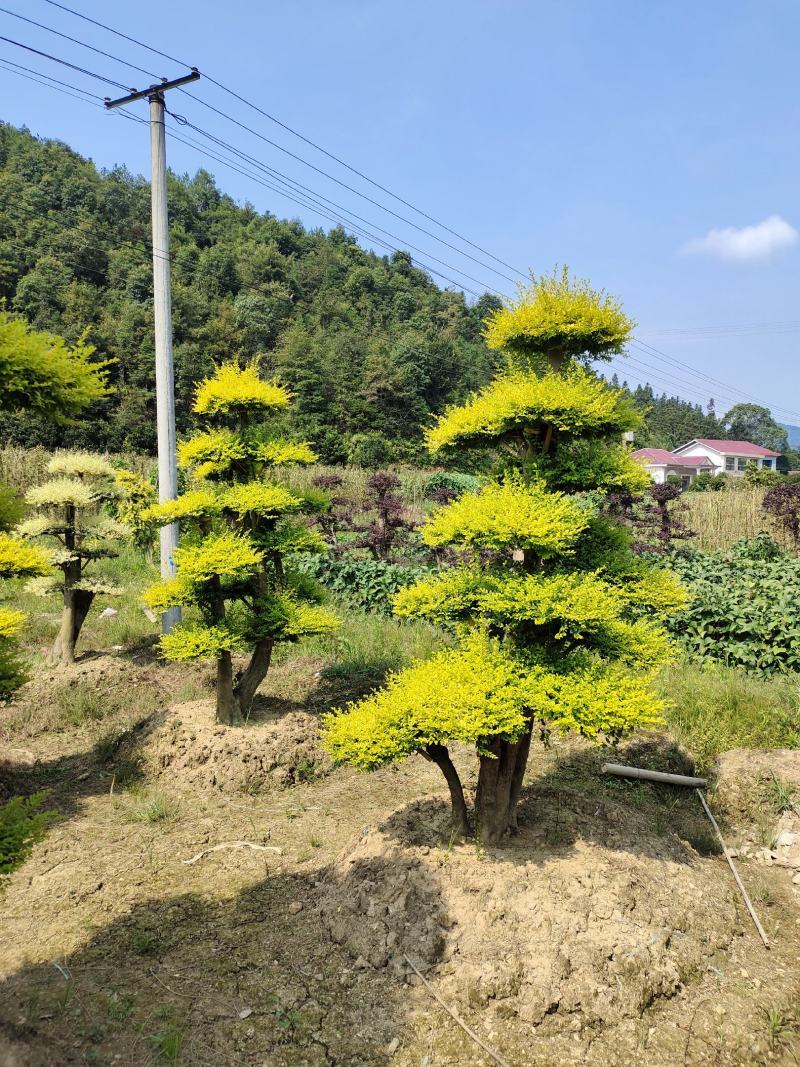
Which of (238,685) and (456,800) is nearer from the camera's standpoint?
(456,800)

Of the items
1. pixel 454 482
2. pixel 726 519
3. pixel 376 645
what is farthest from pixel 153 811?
pixel 726 519

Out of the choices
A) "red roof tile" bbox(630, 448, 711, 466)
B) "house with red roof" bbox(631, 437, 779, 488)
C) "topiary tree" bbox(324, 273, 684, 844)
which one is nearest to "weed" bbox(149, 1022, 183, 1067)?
"topiary tree" bbox(324, 273, 684, 844)

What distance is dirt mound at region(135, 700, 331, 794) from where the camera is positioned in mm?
6066

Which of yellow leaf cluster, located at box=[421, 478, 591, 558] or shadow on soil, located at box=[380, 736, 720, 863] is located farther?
shadow on soil, located at box=[380, 736, 720, 863]

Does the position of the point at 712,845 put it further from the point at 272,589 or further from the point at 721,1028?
the point at 272,589

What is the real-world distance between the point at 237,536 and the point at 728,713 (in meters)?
5.17

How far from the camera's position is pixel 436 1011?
11.0 ft

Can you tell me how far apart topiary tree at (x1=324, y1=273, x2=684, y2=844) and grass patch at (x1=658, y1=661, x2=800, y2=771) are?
7.70 feet

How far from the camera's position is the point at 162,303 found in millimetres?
8703

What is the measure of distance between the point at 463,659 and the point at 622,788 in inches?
101

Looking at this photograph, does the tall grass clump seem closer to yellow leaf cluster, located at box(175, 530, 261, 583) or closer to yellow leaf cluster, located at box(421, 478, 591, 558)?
yellow leaf cluster, located at box(175, 530, 261, 583)

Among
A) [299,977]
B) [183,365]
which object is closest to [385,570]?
[299,977]

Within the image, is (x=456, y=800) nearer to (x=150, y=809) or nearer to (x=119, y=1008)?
(x=119, y=1008)

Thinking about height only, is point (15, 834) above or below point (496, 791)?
above
